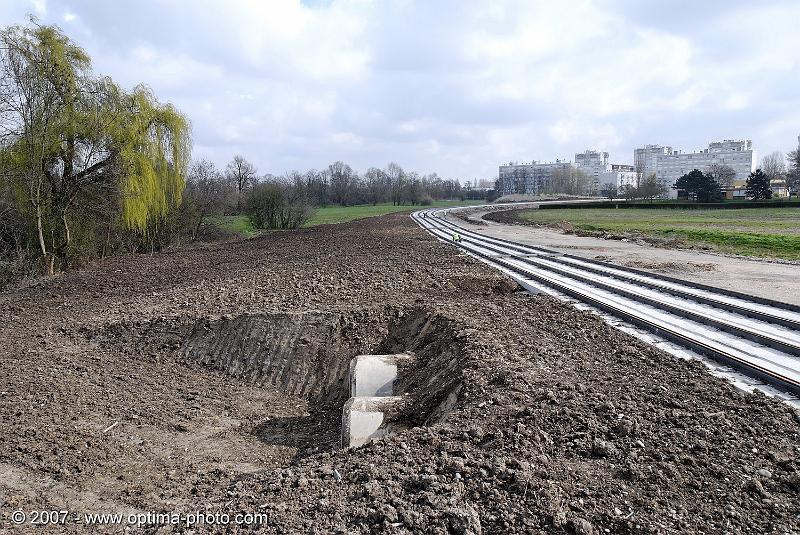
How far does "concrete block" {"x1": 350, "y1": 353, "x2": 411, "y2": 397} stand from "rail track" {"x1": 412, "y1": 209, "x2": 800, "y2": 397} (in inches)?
144

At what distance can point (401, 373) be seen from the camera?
780cm

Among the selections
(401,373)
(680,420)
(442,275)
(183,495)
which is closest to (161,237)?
(442,275)

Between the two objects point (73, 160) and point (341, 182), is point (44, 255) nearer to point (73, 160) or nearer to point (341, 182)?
point (73, 160)

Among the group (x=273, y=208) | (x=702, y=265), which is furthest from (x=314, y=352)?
(x=273, y=208)

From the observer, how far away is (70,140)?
17.0m

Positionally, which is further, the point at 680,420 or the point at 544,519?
the point at 680,420

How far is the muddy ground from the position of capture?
12.1 feet

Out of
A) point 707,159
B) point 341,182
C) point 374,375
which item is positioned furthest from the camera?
point 707,159

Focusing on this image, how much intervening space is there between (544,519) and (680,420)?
1981 millimetres

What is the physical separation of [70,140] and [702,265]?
704 inches

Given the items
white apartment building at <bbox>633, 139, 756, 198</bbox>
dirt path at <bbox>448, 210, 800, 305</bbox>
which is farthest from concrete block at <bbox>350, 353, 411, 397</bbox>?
white apartment building at <bbox>633, 139, 756, 198</bbox>

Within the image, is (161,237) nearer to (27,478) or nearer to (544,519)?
(27,478)

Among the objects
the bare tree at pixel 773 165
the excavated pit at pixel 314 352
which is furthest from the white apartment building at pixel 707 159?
the excavated pit at pixel 314 352

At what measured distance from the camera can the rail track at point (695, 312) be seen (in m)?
6.67
